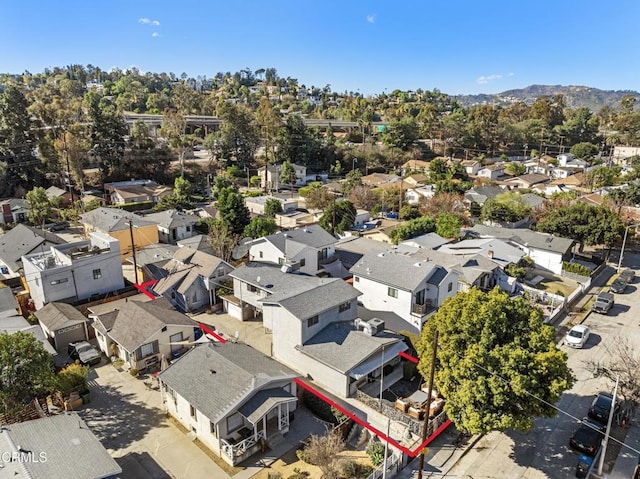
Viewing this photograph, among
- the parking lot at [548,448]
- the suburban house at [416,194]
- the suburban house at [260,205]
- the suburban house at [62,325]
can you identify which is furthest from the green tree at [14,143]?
the parking lot at [548,448]

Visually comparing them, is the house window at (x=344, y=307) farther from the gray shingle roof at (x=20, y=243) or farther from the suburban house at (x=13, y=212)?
the suburban house at (x=13, y=212)

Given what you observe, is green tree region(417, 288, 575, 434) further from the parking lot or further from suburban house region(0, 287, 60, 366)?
suburban house region(0, 287, 60, 366)

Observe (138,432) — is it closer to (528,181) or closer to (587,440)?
(587,440)

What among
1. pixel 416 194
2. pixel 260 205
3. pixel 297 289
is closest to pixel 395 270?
pixel 297 289

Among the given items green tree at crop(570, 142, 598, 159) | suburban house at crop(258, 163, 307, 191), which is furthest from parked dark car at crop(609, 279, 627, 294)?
green tree at crop(570, 142, 598, 159)

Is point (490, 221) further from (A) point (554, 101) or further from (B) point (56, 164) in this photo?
(A) point (554, 101)

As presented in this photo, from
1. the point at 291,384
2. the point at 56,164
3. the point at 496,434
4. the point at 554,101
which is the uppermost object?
the point at 554,101

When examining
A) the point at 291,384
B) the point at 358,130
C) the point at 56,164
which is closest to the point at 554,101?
the point at 358,130
